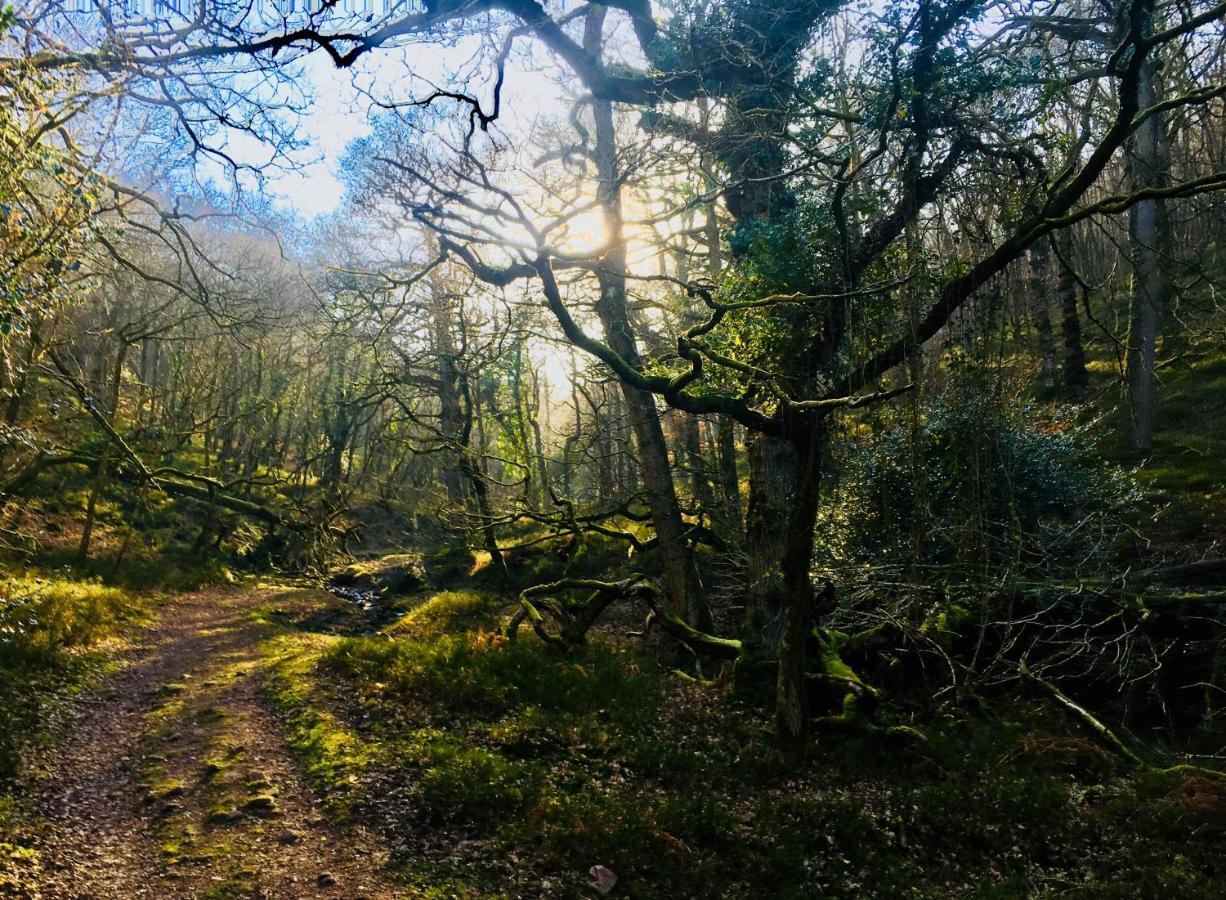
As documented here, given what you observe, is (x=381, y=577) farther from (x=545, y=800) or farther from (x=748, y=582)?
(x=545, y=800)

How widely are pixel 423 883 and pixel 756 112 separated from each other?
831cm

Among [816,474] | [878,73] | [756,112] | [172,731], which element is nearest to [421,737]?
[172,731]

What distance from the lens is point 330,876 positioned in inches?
211

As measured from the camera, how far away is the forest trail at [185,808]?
5.20 metres

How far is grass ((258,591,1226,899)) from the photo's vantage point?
5.79 metres

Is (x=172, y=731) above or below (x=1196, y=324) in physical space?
below

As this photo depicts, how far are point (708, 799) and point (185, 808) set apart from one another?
4678 millimetres

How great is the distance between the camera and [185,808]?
611 centimetres

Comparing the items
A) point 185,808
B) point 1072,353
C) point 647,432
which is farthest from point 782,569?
point 1072,353

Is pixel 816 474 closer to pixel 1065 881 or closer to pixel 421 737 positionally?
pixel 1065 881

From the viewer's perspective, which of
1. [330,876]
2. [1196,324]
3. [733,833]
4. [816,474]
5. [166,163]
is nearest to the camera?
[330,876]

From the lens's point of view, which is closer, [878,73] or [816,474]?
[816,474]

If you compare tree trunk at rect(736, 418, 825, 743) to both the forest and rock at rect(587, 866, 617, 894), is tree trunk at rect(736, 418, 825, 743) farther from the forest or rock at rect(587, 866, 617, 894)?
rock at rect(587, 866, 617, 894)

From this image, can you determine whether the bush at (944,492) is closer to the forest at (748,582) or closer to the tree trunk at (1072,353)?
the forest at (748,582)
